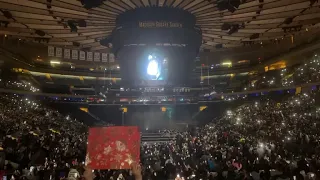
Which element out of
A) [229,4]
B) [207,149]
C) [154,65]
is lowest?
[207,149]

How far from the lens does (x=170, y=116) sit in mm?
36438

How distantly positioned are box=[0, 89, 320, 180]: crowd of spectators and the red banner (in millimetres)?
502

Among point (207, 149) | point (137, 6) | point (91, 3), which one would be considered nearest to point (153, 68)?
point (137, 6)

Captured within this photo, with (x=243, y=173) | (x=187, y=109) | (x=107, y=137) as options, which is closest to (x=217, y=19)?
(x=243, y=173)

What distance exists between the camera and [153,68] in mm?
19312

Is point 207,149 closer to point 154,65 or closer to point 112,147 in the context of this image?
point 154,65

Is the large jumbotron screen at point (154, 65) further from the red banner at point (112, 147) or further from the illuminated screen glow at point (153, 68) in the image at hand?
the red banner at point (112, 147)

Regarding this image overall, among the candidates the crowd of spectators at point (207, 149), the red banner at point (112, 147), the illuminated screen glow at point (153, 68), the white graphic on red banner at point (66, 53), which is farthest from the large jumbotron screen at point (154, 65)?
the white graphic on red banner at point (66, 53)

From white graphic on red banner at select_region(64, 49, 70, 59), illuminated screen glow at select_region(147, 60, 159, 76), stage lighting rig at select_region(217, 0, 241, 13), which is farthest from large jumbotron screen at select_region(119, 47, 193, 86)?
white graphic on red banner at select_region(64, 49, 70, 59)

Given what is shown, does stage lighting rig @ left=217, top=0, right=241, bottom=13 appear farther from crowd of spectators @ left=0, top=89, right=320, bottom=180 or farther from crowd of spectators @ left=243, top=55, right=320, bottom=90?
crowd of spectators @ left=243, top=55, right=320, bottom=90

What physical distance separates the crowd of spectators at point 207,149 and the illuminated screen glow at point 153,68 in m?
4.67

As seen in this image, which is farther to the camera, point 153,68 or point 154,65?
point 153,68

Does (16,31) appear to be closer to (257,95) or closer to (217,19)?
(217,19)

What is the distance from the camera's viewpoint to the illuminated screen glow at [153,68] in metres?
19.1
